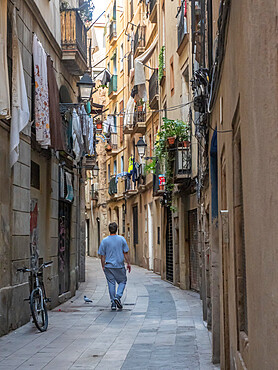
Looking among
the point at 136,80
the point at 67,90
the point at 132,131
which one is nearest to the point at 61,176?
the point at 67,90

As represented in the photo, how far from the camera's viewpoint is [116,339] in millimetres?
9836

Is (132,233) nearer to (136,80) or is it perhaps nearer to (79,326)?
(136,80)

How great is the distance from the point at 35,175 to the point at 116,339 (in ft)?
16.4

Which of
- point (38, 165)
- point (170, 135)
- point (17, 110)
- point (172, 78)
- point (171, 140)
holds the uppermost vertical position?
point (172, 78)

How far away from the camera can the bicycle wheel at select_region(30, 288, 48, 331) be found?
10.5m

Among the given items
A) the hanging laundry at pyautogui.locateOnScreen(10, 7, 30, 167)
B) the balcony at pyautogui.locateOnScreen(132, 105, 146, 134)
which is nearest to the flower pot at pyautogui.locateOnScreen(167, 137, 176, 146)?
the hanging laundry at pyautogui.locateOnScreen(10, 7, 30, 167)

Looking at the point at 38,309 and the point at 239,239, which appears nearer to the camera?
the point at 239,239

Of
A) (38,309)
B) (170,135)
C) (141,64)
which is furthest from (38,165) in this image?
(141,64)

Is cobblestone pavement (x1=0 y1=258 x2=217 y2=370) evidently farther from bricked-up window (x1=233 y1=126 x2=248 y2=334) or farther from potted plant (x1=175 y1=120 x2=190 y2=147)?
potted plant (x1=175 y1=120 x2=190 y2=147)

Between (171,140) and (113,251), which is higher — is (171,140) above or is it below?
above

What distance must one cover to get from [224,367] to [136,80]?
2172 cm

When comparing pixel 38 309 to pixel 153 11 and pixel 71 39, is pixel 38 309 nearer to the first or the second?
pixel 71 39

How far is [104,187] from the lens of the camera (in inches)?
1898

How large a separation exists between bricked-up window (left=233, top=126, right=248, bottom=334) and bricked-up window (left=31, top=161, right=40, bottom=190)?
8.65 m
